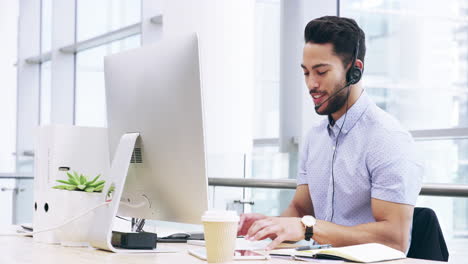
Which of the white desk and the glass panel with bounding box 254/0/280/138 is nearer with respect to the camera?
the white desk

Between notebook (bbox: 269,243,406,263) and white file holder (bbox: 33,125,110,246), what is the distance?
1.84ft

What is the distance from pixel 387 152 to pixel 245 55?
1885 mm

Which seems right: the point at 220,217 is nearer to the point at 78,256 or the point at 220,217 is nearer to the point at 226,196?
the point at 78,256

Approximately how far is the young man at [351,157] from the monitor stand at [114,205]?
355mm

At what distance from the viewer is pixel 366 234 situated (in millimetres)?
1925

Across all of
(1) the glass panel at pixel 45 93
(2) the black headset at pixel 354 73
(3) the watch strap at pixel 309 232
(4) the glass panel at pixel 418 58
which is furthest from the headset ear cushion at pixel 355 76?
(1) the glass panel at pixel 45 93

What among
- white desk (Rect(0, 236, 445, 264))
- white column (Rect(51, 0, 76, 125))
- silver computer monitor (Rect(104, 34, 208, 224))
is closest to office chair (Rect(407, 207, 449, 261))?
white desk (Rect(0, 236, 445, 264))

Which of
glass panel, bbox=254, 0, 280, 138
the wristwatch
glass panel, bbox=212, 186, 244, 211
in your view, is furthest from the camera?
glass panel, bbox=254, 0, 280, 138

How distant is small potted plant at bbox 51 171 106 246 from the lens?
6.18 feet

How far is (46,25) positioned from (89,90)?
1.24 meters

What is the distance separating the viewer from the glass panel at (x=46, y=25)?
315 inches

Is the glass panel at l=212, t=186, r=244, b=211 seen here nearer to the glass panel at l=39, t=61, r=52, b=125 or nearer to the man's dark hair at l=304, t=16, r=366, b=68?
the man's dark hair at l=304, t=16, r=366, b=68

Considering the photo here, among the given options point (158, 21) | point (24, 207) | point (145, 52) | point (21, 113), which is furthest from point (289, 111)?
point (21, 113)

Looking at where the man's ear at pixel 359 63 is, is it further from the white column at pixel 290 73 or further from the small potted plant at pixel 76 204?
the white column at pixel 290 73
